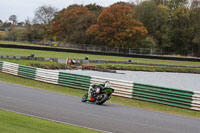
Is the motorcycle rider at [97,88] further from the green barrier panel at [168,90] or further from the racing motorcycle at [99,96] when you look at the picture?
the green barrier panel at [168,90]

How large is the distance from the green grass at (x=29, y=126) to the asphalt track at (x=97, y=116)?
0.96 metres

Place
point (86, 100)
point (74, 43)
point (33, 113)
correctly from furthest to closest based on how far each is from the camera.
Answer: point (74, 43), point (86, 100), point (33, 113)

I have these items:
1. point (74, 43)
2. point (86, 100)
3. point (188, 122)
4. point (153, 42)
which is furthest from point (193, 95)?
point (74, 43)

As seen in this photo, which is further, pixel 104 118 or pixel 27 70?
pixel 27 70

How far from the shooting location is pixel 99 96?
569 inches

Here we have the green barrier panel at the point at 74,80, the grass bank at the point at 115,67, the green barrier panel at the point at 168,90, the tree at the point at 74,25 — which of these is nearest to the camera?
the green barrier panel at the point at 168,90

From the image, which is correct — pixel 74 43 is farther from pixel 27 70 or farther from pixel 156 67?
pixel 27 70

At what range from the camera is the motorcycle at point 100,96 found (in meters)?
14.0

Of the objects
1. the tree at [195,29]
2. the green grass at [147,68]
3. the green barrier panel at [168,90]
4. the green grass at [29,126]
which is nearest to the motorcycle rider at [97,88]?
the green barrier panel at [168,90]

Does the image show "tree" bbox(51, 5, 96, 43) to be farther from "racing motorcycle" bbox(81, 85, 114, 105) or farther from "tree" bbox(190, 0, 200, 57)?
"racing motorcycle" bbox(81, 85, 114, 105)

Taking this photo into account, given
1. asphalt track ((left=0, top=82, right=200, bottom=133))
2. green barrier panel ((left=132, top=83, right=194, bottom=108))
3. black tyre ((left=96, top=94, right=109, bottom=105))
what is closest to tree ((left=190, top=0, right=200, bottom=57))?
green barrier panel ((left=132, top=83, right=194, bottom=108))

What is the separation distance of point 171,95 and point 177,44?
64311 millimetres

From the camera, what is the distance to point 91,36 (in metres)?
75.8

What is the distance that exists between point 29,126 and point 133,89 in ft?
31.1
